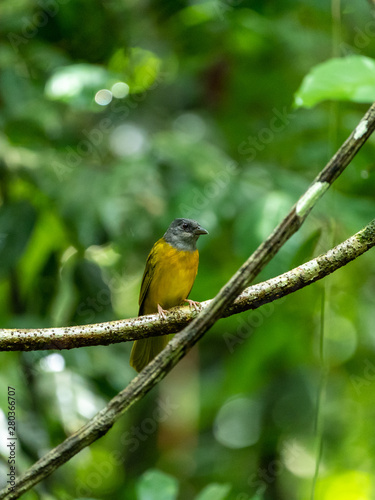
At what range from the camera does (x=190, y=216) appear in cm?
302

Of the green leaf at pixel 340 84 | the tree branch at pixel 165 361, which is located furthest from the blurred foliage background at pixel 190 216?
the tree branch at pixel 165 361

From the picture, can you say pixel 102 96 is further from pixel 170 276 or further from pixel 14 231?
pixel 170 276

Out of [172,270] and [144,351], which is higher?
[172,270]

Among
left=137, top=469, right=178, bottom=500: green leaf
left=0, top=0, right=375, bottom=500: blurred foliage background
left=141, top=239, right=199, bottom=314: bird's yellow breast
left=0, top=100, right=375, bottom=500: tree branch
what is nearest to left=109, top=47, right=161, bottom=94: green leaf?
left=0, top=0, right=375, bottom=500: blurred foliage background

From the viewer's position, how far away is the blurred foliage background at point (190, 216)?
121 inches

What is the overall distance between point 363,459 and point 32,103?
154 inches

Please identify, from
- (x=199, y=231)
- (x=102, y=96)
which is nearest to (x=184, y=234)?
(x=199, y=231)

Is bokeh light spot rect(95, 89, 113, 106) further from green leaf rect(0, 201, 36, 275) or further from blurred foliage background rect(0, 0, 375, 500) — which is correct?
green leaf rect(0, 201, 36, 275)

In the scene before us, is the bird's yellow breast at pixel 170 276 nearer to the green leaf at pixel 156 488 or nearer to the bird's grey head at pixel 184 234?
the bird's grey head at pixel 184 234

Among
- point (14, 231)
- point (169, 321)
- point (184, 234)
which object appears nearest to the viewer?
point (169, 321)

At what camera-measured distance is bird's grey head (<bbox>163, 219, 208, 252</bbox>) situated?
3331 millimetres

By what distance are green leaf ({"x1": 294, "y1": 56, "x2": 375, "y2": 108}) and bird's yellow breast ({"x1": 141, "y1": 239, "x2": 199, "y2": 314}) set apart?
147cm

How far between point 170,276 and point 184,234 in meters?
0.27

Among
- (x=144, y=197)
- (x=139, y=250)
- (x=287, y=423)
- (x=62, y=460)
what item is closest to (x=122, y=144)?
(x=139, y=250)
